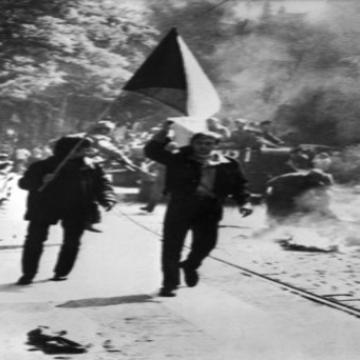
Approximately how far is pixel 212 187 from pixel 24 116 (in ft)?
3.75

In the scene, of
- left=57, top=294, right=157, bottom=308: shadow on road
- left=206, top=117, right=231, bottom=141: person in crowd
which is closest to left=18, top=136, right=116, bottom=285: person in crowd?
left=57, top=294, right=157, bottom=308: shadow on road

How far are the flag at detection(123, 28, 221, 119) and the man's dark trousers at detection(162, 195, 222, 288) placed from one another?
0.51 metres

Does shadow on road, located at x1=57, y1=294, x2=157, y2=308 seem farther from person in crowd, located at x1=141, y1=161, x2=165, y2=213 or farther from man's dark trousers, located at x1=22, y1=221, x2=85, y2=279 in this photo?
person in crowd, located at x1=141, y1=161, x2=165, y2=213

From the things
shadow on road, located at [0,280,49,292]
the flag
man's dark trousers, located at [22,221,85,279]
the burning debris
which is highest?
the flag

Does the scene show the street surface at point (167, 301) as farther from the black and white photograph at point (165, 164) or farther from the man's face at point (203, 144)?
the man's face at point (203, 144)

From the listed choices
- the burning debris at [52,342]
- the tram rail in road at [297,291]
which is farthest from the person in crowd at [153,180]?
the burning debris at [52,342]

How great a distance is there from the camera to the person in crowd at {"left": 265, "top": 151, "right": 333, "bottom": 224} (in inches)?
196

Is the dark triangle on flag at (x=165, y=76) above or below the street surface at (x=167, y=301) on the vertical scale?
above

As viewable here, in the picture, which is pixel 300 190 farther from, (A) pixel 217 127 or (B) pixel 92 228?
(B) pixel 92 228

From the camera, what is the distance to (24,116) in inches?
184

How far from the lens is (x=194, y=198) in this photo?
470 centimetres

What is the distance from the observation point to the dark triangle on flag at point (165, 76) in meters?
4.61

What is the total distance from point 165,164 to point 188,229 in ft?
1.38

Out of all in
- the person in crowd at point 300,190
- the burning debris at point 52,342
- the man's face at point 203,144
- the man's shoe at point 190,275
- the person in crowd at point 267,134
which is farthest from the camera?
the person in crowd at point 300,190
